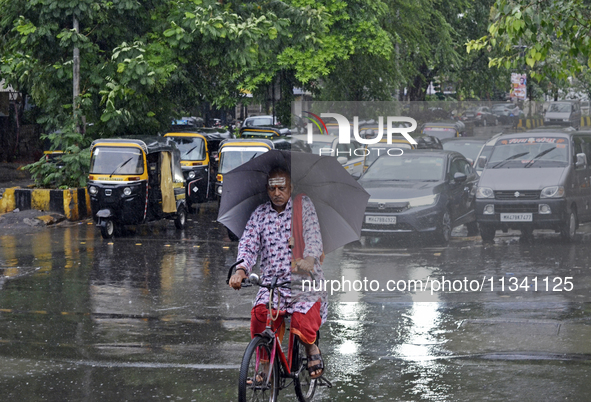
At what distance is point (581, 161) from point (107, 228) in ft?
32.3

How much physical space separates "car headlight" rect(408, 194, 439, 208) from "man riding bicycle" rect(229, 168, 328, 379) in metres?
3.19

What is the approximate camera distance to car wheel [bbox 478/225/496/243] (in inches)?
Answer: 356

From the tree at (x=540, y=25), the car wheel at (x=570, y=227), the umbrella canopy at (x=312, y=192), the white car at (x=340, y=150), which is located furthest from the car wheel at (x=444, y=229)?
the umbrella canopy at (x=312, y=192)

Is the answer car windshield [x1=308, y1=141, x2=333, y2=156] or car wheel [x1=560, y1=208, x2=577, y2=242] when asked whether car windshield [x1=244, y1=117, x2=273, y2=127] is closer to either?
car wheel [x1=560, y1=208, x2=577, y2=242]

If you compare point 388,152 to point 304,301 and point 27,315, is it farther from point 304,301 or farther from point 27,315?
point 27,315

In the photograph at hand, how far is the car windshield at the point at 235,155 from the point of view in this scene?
61.8 feet

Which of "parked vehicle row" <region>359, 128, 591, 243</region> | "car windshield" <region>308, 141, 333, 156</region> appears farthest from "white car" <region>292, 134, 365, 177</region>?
"parked vehicle row" <region>359, 128, 591, 243</region>

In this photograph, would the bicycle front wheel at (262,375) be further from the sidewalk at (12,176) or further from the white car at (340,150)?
the sidewalk at (12,176)

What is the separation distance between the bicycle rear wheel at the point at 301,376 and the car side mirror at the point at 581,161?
4486mm

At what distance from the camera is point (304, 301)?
5715 millimetres

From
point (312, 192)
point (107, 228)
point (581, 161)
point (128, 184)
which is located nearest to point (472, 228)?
point (581, 161)

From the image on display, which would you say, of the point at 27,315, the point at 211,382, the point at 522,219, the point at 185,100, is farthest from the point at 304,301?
the point at 185,100

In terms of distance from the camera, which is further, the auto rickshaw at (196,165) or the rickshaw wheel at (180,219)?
the auto rickshaw at (196,165)

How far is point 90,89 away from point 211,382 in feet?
48.8
